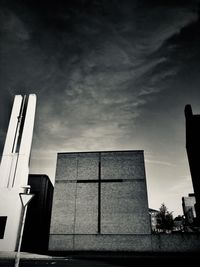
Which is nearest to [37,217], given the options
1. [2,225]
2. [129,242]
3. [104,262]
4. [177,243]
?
[2,225]

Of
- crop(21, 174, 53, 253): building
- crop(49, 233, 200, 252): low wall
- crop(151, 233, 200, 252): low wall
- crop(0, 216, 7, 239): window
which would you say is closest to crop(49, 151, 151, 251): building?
crop(49, 233, 200, 252): low wall

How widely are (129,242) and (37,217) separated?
12.6m

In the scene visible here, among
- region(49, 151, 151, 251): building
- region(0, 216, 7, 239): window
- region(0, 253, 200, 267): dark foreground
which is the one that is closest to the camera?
region(0, 253, 200, 267): dark foreground

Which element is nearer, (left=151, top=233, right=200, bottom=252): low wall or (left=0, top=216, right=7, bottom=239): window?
(left=151, top=233, right=200, bottom=252): low wall

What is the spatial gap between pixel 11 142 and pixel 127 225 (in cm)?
1473

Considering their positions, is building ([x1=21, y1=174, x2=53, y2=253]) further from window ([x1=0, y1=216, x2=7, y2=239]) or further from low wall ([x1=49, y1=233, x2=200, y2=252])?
low wall ([x1=49, y1=233, x2=200, y2=252])

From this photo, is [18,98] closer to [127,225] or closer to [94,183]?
[94,183]

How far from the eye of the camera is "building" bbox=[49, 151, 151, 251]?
677 inches

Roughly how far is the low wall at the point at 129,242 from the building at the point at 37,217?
6508 mm

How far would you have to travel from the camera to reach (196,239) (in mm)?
16281

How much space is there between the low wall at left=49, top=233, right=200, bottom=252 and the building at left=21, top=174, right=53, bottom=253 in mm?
6508

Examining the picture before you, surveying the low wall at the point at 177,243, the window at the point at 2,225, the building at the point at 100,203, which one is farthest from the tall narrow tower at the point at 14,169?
the low wall at the point at 177,243

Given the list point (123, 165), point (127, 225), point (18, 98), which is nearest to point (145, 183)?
point (123, 165)

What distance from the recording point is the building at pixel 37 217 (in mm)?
22641
